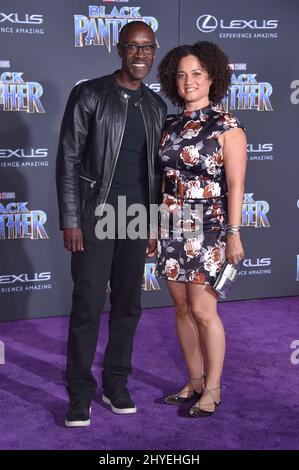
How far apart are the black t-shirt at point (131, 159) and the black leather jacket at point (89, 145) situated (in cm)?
3

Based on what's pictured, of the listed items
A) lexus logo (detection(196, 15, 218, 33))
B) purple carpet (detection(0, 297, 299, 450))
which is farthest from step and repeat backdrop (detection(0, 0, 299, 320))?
purple carpet (detection(0, 297, 299, 450))

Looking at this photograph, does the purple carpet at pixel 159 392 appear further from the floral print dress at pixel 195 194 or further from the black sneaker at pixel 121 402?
A: the floral print dress at pixel 195 194

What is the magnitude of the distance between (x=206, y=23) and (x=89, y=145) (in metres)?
2.37

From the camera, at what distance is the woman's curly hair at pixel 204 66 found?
118 inches

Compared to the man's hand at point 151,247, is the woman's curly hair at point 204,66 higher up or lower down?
higher up

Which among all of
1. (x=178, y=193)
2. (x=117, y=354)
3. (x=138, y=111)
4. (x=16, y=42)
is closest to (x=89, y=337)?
(x=117, y=354)

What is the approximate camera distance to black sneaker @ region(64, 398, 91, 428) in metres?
2.99

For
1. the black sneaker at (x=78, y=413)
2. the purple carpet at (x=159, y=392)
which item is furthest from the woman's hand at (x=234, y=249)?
the black sneaker at (x=78, y=413)

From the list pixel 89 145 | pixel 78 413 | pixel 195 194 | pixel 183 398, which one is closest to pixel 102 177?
pixel 89 145

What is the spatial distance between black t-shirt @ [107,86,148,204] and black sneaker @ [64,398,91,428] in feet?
2.94

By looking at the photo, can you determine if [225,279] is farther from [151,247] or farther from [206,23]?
[206,23]

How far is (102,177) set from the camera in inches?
116

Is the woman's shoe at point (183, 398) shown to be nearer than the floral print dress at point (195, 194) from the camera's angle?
No

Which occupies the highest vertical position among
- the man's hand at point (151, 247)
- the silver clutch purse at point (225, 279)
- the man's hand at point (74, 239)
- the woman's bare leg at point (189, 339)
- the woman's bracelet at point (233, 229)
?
the woman's bracelet at point (233, 229)
